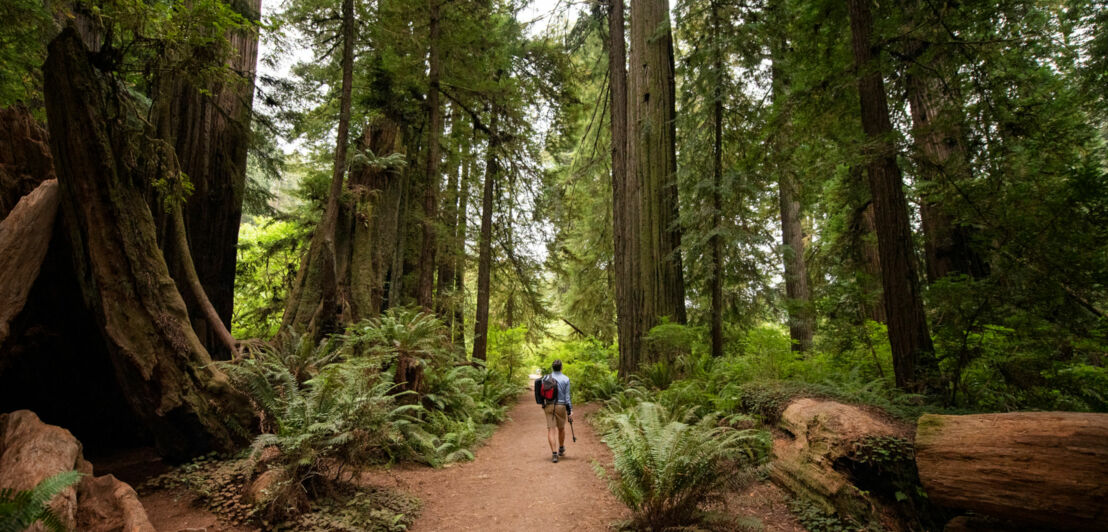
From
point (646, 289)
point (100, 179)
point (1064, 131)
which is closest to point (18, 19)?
point (100, 179)

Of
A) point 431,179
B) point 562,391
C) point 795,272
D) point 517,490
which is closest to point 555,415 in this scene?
point 562,391

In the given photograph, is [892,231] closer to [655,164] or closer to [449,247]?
[655,164]

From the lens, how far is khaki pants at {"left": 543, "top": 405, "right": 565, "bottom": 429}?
22.6ft

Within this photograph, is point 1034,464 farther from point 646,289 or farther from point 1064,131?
point 646,289

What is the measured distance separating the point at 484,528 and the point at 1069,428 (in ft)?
15.2

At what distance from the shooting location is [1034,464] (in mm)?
2945

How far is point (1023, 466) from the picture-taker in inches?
118

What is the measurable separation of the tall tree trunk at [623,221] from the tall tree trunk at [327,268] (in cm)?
634

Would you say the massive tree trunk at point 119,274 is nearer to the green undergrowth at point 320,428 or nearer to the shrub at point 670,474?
the green undergrowth at point 320,428

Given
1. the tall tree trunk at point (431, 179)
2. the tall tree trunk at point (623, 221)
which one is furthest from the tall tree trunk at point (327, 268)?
the tall tree trunk at point (623, 221)

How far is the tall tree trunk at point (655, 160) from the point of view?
1000cm

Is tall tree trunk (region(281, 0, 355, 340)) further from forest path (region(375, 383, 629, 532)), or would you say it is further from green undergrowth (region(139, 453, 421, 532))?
green undergrowth (region(139, 453, 421, 532))

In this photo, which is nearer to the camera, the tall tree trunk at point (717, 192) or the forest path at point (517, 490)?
the forest path at point (517, 490)

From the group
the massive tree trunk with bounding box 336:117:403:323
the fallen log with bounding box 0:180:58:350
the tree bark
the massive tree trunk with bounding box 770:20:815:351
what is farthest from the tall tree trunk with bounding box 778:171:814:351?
the fallen log with bounding box 0:180:58:350
